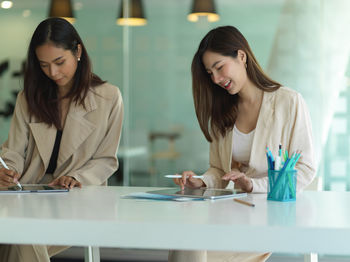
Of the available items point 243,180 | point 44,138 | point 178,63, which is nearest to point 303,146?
point 243,180

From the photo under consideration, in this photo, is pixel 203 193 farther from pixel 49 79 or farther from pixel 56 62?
pixel 49 79

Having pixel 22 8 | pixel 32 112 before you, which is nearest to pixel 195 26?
pixel 22 8

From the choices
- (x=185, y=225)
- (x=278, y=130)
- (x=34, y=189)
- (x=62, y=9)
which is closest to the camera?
(x=185, y=225)

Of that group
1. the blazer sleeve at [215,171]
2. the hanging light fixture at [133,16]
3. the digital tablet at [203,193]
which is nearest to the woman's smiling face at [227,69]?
the blazer sleeve at [215,171]

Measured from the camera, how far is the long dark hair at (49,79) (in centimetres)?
233

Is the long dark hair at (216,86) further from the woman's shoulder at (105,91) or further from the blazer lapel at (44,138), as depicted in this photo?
the blazer lapel at (44,138)

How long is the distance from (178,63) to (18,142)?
62.3 inches

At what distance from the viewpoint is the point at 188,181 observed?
1.98 meters

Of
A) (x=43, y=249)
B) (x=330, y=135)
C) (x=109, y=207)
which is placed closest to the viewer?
(x=109, y=207)

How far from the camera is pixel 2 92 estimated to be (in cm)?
394

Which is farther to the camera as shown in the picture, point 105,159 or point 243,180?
point 105,159

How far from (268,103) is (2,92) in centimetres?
247

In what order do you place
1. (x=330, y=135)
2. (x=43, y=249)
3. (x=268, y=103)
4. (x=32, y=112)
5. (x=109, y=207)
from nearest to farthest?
1. (x=109, y=207)
2. (x=43, y=249)
3. (x=268, y=103)
4. (x=32, y=112)
5. (x=330, y=135)

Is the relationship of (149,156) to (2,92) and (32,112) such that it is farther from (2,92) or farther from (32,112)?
(32,112)
